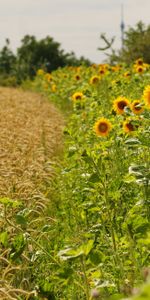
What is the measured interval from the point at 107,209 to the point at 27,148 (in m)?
4.28

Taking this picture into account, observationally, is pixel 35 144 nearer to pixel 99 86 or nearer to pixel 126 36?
pixel 99 86

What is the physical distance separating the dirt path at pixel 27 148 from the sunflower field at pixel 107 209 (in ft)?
0.77

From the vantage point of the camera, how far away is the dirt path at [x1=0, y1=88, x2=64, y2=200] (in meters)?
5.17

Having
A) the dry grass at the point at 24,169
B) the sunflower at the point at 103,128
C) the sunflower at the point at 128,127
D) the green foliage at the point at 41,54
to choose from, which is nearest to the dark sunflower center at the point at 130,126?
the sunflower at the point at 128,127

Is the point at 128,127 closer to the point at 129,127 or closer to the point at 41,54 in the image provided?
the point at 129,127

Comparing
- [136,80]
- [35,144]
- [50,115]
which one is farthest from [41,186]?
[50,115]

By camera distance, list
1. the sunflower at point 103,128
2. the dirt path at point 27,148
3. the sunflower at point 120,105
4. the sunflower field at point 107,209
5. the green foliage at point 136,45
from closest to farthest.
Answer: the sunflower field at point 107,209, the sunflower at point 103,128, the dirt path at point 27,148, the sunflower at point 120,105, the green foliage at point 136,45

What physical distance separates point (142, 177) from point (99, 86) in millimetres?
7775

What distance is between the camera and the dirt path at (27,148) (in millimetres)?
5172

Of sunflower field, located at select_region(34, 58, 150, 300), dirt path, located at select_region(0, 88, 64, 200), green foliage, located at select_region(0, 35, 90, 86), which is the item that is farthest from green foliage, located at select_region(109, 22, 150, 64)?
green foliage, located at select_region(0, 35, 90, 86)

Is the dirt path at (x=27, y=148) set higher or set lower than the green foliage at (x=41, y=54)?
lower

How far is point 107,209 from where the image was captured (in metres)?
3.33

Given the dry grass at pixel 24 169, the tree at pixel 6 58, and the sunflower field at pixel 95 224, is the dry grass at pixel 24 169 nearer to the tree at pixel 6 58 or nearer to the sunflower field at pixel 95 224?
the sunflower field at pixel 95 224

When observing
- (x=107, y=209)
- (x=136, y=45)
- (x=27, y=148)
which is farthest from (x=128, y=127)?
(x=136, y=45)
